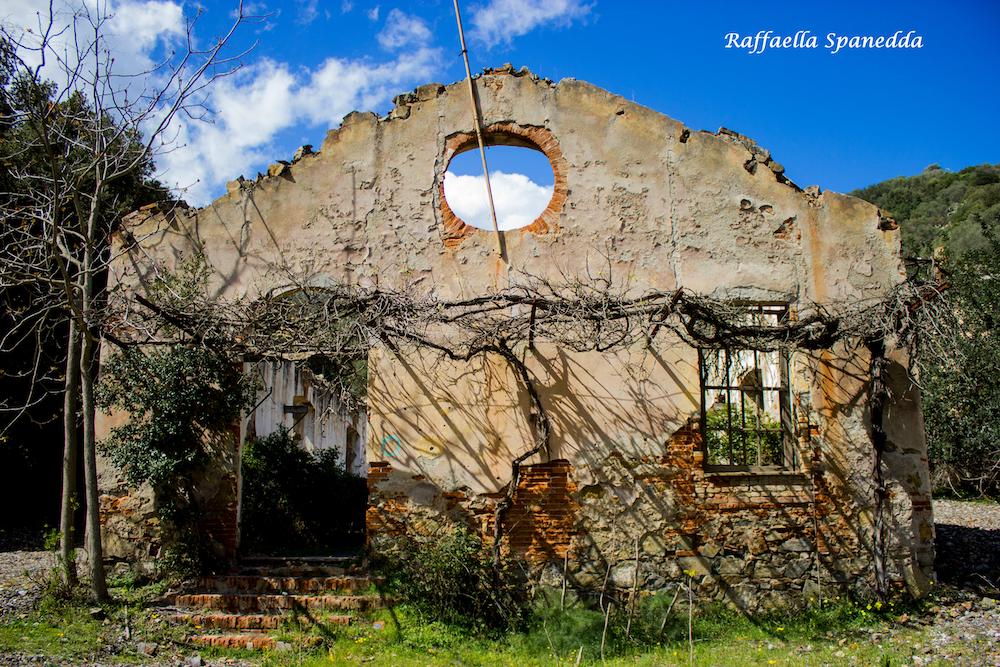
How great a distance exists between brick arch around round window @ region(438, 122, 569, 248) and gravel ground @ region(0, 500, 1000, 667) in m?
4.64

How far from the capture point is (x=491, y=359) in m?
7.75

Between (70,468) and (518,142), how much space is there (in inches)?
228

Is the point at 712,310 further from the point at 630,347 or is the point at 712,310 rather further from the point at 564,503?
the point at 564,503

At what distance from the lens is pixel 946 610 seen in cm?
724

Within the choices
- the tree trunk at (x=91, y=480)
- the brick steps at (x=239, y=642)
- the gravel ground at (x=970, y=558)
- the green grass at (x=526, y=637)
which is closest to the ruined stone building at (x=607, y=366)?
the green grass at (x=526, y=637)

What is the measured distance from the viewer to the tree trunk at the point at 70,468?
7.18 metres

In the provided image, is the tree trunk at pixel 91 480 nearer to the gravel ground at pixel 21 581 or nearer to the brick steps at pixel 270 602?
the gravel ground at pixel 21 581

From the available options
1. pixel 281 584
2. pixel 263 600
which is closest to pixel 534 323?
pixel 281 584

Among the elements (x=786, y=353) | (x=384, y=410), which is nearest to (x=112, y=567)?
(x=384, y=410)

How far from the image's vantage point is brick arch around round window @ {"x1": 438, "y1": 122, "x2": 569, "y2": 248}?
7.95 m

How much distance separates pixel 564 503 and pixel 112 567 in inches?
186

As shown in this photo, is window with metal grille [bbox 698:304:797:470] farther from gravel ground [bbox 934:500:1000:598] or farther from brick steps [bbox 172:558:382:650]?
brick steps [bbox 172:558:382:650]

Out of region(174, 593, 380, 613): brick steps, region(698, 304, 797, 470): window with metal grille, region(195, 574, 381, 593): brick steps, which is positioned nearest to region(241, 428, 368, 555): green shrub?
region(195, 574, 381, 593): brick steps

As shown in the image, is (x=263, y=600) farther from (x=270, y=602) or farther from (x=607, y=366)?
(x=607, y=366)
